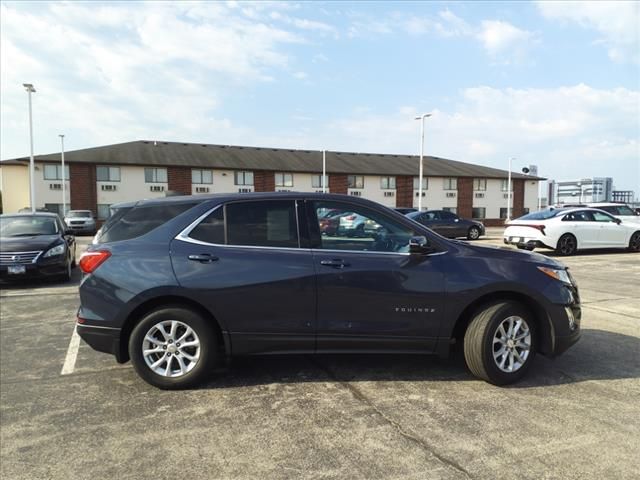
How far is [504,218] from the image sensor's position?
49.7 meters

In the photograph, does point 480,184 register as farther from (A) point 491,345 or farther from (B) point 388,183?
(A) point 491,345

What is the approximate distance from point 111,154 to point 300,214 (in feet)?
130

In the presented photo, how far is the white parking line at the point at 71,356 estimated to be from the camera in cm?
Result: 465

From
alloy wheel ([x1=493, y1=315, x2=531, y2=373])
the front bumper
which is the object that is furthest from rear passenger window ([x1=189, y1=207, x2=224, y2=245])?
the front bumper

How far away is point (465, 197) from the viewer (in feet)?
156

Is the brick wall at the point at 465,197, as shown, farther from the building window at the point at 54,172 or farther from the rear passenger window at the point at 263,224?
the rear passenger window at the point at 263,224

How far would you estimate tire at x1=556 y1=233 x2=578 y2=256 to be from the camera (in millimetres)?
14641

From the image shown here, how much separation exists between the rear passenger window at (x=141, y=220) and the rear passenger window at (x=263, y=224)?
0.43 m

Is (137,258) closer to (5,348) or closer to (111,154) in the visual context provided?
(5,348)

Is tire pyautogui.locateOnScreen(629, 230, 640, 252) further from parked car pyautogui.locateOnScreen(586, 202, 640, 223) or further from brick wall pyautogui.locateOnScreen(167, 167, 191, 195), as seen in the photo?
brick wall pyautogui.locateOnScreen(167, 167, 191, 195)

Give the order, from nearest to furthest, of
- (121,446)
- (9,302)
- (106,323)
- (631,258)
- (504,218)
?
(121,446), (106,323), (9,302), (631,258), (504,218)

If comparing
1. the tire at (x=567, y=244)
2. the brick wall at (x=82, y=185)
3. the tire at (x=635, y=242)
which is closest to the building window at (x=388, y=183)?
the brick wall at (x=82, y=185)

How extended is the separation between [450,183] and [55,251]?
42186mm

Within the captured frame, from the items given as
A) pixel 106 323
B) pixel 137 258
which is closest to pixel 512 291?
pixel 137 258
